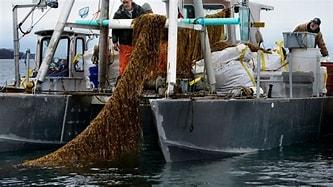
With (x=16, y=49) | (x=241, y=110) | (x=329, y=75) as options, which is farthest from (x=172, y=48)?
(x=329, y=75)

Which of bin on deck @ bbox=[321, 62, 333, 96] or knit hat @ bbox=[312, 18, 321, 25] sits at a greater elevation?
knit hat @ bbox=[312, 18, 321, 25]

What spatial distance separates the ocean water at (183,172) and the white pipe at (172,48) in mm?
1403

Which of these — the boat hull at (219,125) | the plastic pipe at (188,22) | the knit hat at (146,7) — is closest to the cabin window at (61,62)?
the knit hat at (146,7)

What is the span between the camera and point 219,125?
12.4 meters

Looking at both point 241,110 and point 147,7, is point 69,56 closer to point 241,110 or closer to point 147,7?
point 147,7

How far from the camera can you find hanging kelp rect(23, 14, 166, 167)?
40.4 ft

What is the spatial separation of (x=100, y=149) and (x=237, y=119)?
8.23 ft

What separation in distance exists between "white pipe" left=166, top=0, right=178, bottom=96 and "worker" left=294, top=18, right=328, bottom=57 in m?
6.87

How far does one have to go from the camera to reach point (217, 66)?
14.9 metres

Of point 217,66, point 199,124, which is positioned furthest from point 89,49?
point 199,124

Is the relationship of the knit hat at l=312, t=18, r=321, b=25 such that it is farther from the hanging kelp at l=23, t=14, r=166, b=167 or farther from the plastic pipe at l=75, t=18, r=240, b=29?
the hanging kelp at l=23, t=14, r=166, b=167

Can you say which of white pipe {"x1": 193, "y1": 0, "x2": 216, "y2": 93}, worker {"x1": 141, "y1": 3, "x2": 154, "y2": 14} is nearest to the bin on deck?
white pipe {"x1": 193, "y1": 0, "x2": 216, "y2": 93}

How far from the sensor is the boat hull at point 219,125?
1175 centimetres

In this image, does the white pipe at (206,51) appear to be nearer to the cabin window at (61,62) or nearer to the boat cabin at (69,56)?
the boat cabin at (69,56)
